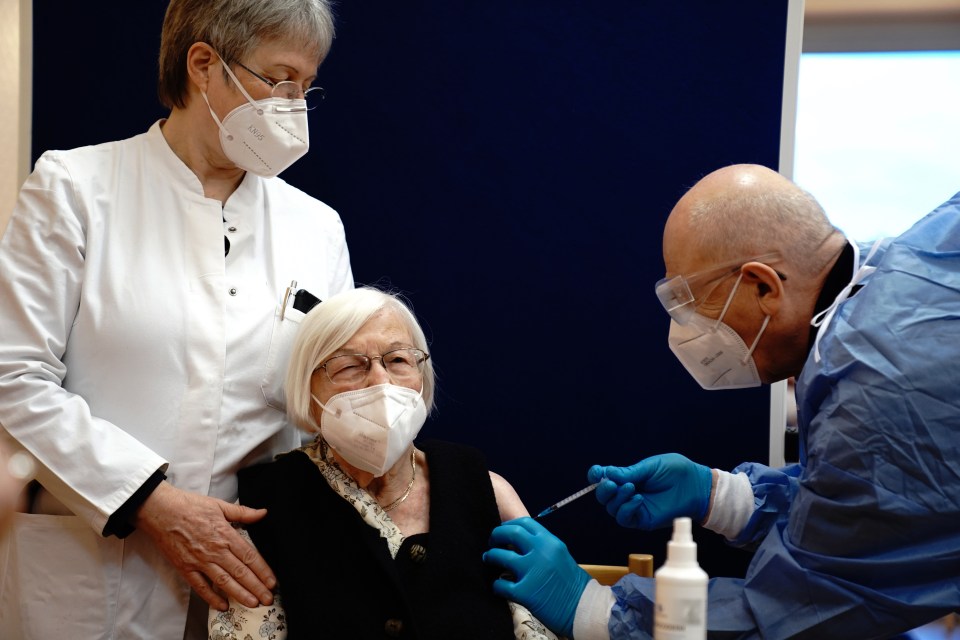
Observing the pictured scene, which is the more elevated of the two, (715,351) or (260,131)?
(260,131)

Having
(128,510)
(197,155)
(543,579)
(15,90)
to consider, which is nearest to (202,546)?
(128,510)

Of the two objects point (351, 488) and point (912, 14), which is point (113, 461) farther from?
point (912, 14)

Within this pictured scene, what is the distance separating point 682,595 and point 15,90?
7.97 feet

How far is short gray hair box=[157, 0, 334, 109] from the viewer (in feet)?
6.39

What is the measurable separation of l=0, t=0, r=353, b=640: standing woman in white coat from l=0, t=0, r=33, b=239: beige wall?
0.84 meters

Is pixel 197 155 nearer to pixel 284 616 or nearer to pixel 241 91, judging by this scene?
pixel 241 91

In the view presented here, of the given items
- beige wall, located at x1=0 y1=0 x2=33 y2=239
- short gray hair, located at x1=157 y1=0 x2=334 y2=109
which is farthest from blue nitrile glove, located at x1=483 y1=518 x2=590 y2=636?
beige wall, located at x1=0 y1=0 x2=33 y2=239

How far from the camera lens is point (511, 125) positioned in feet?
8.48

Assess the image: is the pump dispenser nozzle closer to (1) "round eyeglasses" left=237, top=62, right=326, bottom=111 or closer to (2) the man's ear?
(2) the man's ear

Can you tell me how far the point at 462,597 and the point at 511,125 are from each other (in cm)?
128

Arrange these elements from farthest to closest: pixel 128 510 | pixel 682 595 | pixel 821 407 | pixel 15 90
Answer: pixel 15 90
pixel 128 510
pixel 821 407
pixel 682 595

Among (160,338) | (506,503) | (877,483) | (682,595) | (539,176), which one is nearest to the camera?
(682,595)

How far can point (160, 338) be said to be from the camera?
74.1 inches

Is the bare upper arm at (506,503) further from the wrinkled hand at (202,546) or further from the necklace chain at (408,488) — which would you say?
the wrinkled hand at (202,546)
